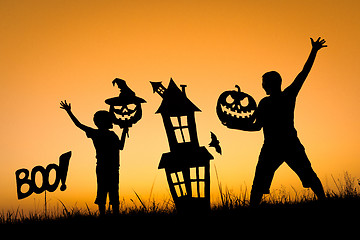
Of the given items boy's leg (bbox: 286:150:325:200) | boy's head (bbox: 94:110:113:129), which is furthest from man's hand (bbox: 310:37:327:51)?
boy's head (bbox: 94:110:113:129)

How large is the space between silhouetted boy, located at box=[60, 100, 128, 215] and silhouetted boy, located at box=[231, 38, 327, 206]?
8.06 ft

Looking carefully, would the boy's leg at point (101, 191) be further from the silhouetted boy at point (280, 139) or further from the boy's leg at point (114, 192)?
the silhouetted boy at point (280, 139)

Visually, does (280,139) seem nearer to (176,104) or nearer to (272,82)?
(272,82)

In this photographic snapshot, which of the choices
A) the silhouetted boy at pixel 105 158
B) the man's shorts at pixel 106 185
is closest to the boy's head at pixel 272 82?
the silhouetted boy at pixel 105 158

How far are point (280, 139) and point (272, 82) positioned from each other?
87cm

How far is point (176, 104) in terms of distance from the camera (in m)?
6.71

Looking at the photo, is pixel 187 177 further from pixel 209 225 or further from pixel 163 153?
pixel 209 225

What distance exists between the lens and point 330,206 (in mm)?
5750

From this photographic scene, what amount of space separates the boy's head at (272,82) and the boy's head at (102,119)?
9.29 feet

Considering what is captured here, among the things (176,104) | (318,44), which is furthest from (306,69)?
(176,104)

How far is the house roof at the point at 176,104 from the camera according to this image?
22.0ft

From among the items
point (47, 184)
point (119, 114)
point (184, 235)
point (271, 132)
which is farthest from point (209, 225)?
point (47, 184)

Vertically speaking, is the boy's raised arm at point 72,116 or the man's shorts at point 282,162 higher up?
the boy's raised arm at point 72,116

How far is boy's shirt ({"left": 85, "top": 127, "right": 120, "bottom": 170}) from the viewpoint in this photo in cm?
710
